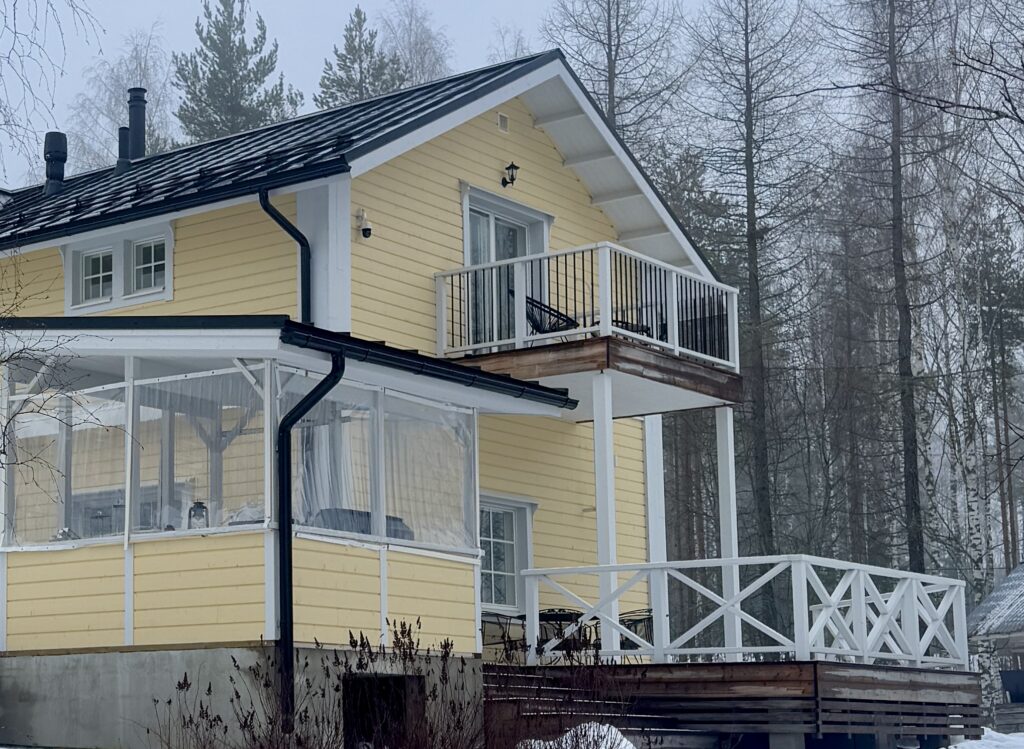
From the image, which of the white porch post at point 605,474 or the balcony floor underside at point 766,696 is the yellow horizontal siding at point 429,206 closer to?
the white porch post at point 605,474

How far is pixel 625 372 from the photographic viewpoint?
15.6 metres

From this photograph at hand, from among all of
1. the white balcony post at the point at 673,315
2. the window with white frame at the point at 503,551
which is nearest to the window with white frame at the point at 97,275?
the window with white frame at the point at 503,551

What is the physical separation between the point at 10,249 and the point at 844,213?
19.0m

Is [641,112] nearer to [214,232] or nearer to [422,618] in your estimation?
[214,232]

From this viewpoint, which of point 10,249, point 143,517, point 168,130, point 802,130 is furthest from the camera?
point 168,130

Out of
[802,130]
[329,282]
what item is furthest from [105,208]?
[802,130]

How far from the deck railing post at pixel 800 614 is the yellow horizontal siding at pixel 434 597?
2717mm

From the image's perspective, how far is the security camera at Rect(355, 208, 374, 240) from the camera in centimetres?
1534

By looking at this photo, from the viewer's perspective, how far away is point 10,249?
53.1ft

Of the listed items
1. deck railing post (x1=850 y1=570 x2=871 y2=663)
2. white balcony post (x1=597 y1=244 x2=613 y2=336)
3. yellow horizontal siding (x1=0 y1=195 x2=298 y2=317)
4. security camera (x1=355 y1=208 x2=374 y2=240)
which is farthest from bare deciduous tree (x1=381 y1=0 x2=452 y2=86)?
deck railing post (x1=850 y1=570 x2=871 y2=663)

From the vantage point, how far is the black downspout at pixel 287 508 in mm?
10914

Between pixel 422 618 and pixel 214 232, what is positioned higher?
pixel 214 232

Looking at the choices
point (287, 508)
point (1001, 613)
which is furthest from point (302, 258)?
point (1001, 613)

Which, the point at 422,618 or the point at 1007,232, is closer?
the point at 422,618
